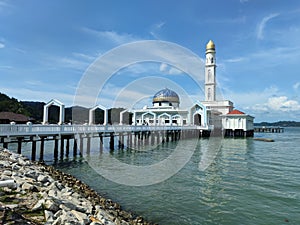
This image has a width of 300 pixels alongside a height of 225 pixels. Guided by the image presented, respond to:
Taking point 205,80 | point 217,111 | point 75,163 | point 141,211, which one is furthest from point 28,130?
point 205,80

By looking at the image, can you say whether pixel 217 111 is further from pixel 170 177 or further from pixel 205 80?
pixel 170 177

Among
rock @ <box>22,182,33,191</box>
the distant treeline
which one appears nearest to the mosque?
the distant treeline

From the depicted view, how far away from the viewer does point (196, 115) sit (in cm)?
5816

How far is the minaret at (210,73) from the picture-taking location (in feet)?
227

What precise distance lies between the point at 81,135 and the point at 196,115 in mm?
40703

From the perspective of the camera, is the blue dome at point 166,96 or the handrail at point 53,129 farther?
the blue dome at point 166,96

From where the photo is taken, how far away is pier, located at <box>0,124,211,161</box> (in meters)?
15.0

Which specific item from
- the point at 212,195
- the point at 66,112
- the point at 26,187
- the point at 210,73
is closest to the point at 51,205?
the point at 26,187

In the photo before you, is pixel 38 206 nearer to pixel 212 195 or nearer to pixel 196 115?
pixel 212 195

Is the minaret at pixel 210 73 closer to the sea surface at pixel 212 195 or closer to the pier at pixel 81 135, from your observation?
the pier at pixel 81 135

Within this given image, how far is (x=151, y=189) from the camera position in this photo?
38.4 feet

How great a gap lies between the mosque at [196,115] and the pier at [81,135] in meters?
6.79

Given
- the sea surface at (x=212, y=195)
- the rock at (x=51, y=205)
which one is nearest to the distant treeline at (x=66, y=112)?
the sea surface at (x=212, y=195)

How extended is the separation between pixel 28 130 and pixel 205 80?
61.2 m
